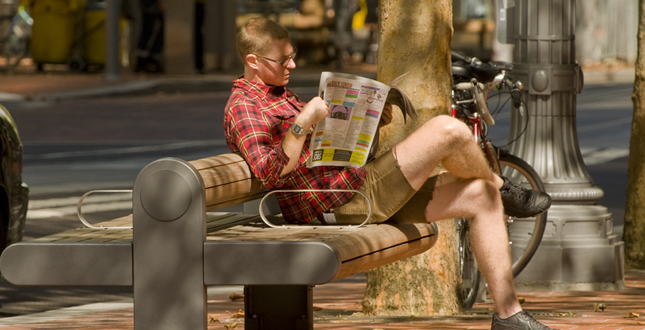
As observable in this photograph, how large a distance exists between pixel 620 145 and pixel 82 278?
1331cm

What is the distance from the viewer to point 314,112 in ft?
15.1

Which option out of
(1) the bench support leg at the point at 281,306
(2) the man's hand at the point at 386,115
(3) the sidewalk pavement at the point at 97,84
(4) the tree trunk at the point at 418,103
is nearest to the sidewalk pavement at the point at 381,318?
(4) the tree trunk at the point at 418,103

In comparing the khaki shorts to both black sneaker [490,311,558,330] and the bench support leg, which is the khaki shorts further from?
black sneaker [490,311,558,330]

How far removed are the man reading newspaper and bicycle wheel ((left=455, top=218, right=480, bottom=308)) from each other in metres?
1.71

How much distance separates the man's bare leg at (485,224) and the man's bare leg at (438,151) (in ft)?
0.29

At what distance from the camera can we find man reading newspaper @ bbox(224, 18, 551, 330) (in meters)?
4.91

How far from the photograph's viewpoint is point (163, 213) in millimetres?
4250

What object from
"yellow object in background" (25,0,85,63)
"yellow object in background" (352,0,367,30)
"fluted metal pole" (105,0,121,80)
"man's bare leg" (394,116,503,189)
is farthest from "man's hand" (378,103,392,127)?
"yellow object in background" (352,0,367,30)

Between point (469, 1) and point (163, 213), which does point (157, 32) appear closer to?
point (469, 1)

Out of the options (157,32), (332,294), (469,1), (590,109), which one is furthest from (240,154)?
(469,1)

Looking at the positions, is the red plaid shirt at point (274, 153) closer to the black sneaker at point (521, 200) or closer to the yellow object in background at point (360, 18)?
the black sneaker at point (521, 200)

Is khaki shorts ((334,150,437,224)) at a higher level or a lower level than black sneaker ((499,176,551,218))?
higher

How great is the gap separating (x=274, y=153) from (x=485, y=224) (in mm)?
915

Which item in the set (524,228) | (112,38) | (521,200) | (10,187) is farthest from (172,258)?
(112,38)
